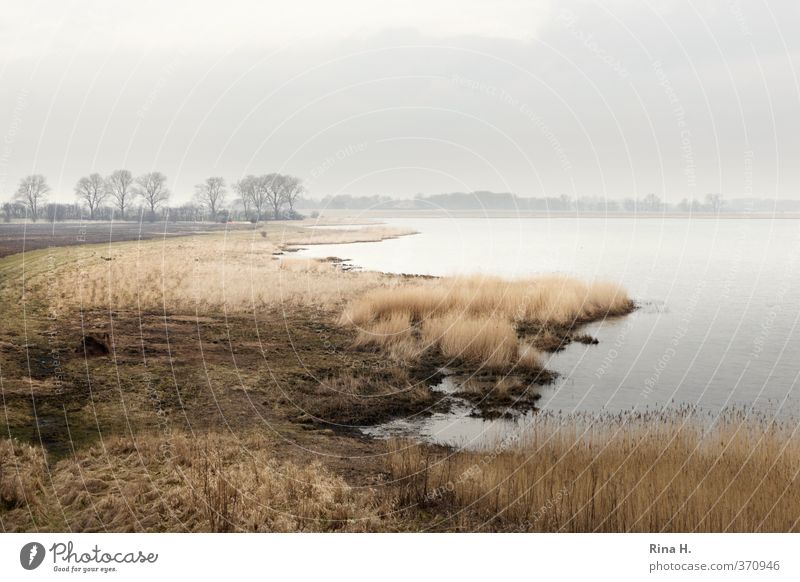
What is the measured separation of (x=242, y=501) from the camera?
8305 mm

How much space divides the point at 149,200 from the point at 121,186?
871 mm

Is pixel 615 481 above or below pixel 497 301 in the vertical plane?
below

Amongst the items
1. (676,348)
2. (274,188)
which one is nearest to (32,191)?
(274,188)

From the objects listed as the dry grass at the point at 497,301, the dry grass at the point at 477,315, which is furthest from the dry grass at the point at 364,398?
the dry grass at the point at 497,301

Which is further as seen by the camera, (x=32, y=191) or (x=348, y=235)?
(x=348, y=235)

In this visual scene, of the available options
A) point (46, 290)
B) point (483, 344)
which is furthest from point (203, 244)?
point (483, 344)

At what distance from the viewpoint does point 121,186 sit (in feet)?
59.4

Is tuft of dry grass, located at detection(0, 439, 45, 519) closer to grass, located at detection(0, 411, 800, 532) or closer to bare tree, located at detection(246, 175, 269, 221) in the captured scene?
grass, located at detection(0, 411, 800, 532)

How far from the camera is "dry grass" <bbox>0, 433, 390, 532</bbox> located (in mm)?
8070

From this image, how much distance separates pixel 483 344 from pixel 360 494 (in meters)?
8.83

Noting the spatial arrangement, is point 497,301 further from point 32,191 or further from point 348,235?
point 348,235

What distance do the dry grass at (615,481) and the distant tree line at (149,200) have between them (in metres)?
10.9

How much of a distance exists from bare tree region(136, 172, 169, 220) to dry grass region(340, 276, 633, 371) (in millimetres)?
6162

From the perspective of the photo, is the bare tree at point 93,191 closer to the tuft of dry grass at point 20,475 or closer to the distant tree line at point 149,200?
the distant tree line at point 149,200
